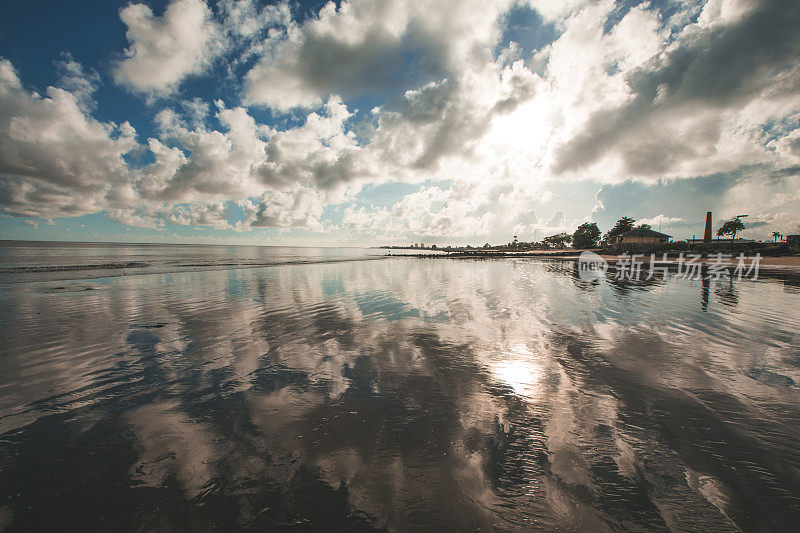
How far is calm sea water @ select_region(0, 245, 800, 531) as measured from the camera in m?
4.07

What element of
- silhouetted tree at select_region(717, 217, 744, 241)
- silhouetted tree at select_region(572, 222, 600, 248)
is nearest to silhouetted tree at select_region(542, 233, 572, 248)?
silhouetted tree at select_region(572, 222, 600, 248)

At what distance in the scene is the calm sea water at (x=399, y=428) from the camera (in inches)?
160

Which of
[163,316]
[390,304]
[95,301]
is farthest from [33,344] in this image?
[390,304]

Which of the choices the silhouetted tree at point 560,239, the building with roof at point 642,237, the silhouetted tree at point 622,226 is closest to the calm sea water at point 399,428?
the building with roof at point 642,237

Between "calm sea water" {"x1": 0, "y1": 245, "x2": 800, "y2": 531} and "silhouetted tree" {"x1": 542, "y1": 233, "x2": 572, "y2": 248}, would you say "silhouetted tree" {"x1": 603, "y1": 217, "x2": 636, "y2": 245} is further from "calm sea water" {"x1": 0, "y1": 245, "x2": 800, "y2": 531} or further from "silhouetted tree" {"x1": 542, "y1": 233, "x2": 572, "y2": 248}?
"calm sea water" {"x1": 0, "y1": 245, "x2": 800, "y2": 531}

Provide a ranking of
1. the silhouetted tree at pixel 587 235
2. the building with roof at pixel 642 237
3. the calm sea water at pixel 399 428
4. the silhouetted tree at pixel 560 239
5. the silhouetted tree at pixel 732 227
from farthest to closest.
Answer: the silhouetted tree at pixel 560 239
the silhouetted tree at pixel 587 235
the silhouetted tree at pixel 732 227
the building with roof at pixel 642 237
the calm sea water at pixel 399 428

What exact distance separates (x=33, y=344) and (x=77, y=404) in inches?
293

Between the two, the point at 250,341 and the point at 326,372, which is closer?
the point at 326,372

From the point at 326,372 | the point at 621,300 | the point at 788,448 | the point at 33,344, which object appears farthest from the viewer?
the point at 621,300

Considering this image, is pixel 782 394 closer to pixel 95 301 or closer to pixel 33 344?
pixel 33 344

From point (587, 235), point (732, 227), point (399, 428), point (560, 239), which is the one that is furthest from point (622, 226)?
point (399, 428)

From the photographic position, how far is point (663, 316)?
612 inches

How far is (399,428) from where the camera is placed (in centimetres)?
589

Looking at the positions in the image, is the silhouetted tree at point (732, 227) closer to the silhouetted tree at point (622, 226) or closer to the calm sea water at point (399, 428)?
the silhouetted tree at point (622, 226)
